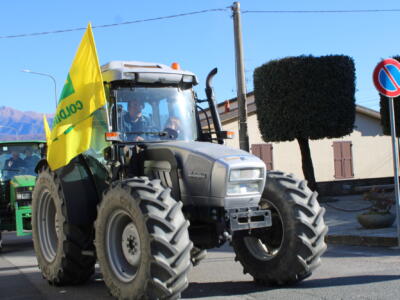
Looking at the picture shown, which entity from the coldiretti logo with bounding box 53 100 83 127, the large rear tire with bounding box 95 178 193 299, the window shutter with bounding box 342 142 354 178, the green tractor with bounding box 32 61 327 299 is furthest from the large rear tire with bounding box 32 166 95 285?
the window shutter with bounding box 342 142 354 178

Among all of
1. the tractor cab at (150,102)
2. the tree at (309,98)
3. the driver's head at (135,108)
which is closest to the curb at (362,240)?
the tractor cab at (150,102)

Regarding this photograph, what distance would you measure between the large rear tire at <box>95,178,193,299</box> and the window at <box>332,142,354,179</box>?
94.5 ft

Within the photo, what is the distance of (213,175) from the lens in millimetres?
5652

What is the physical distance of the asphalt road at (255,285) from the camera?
5.93 m

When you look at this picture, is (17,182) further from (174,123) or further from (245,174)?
(245,174)

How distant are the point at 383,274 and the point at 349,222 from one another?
24.2 feet

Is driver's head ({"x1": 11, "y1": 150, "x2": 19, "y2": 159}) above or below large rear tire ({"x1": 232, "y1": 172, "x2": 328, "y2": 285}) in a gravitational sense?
above

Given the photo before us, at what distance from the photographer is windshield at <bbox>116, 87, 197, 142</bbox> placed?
6.57 metres

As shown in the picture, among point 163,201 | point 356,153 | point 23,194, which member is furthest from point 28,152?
point 356,153

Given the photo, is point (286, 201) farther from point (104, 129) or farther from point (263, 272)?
point (104, 129)

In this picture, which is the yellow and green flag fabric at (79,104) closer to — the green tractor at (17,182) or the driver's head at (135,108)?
the driver's head at (135,108)

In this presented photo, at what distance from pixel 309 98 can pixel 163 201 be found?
57.0 ft

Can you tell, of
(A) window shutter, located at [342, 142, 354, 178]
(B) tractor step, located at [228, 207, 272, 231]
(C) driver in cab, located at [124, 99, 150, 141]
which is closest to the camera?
(B) tractor step, located at [228, 207, 272, 231]

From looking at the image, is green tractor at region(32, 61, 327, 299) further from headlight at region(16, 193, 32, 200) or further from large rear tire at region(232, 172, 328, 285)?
headlight at region(16, 193, 32, 200)
